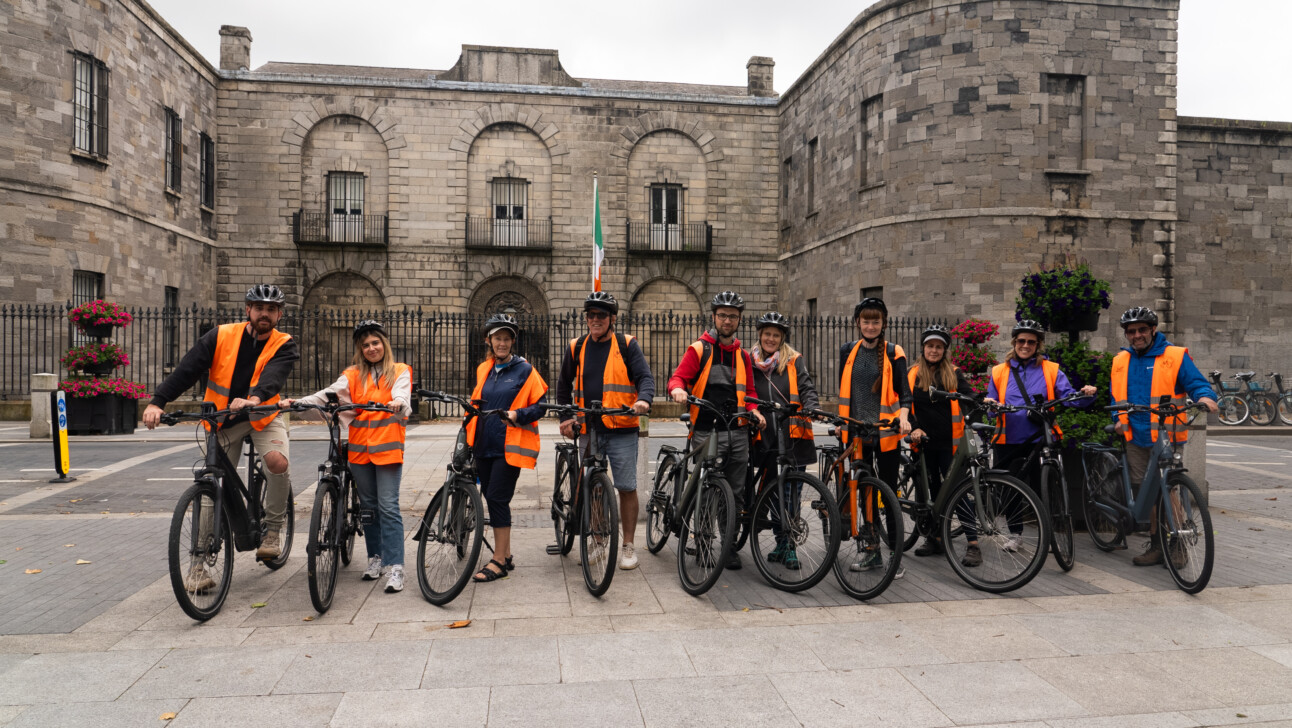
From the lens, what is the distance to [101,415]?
1438 centimetres

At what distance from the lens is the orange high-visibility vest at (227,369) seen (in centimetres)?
505

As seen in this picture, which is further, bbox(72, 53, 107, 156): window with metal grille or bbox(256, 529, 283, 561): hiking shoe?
bbox(72, 53, 107, 156): window with metal grille

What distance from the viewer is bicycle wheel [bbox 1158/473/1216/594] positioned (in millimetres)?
4961

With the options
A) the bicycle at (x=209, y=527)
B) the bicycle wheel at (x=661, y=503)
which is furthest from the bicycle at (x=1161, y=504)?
the bicycle at (x=209, y=527)

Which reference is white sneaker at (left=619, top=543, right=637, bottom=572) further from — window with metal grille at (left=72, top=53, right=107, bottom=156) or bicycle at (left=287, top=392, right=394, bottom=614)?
window with metal grille at (left=72, top=53, right=107, bottom=156)

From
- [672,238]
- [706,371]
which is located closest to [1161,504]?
[706,371]

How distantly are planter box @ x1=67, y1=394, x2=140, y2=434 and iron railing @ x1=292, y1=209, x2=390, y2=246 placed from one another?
10547mm

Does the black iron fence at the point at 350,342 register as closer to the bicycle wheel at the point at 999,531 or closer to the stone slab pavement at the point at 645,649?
the stone slab pavement at the point at 645,649

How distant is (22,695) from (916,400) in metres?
5.44

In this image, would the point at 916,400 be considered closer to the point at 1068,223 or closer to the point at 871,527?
the point at 871,527

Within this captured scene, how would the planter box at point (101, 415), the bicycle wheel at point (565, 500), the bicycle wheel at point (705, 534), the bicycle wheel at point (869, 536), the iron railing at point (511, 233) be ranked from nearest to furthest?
the bicycle wheel at point (869, 536), the bicycle wheel at point (705, 534), the bicycle wheel at point (565, 500), the planter box at point (101, 415), the iron railing at point (511, 233)

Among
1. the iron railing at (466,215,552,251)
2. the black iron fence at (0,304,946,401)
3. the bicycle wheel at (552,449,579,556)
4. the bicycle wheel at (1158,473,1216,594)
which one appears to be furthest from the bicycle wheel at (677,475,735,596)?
the iron railing at (466,215,552,251)

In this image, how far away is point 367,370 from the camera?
5.25 m

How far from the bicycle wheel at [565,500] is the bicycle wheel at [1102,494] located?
394 cm
